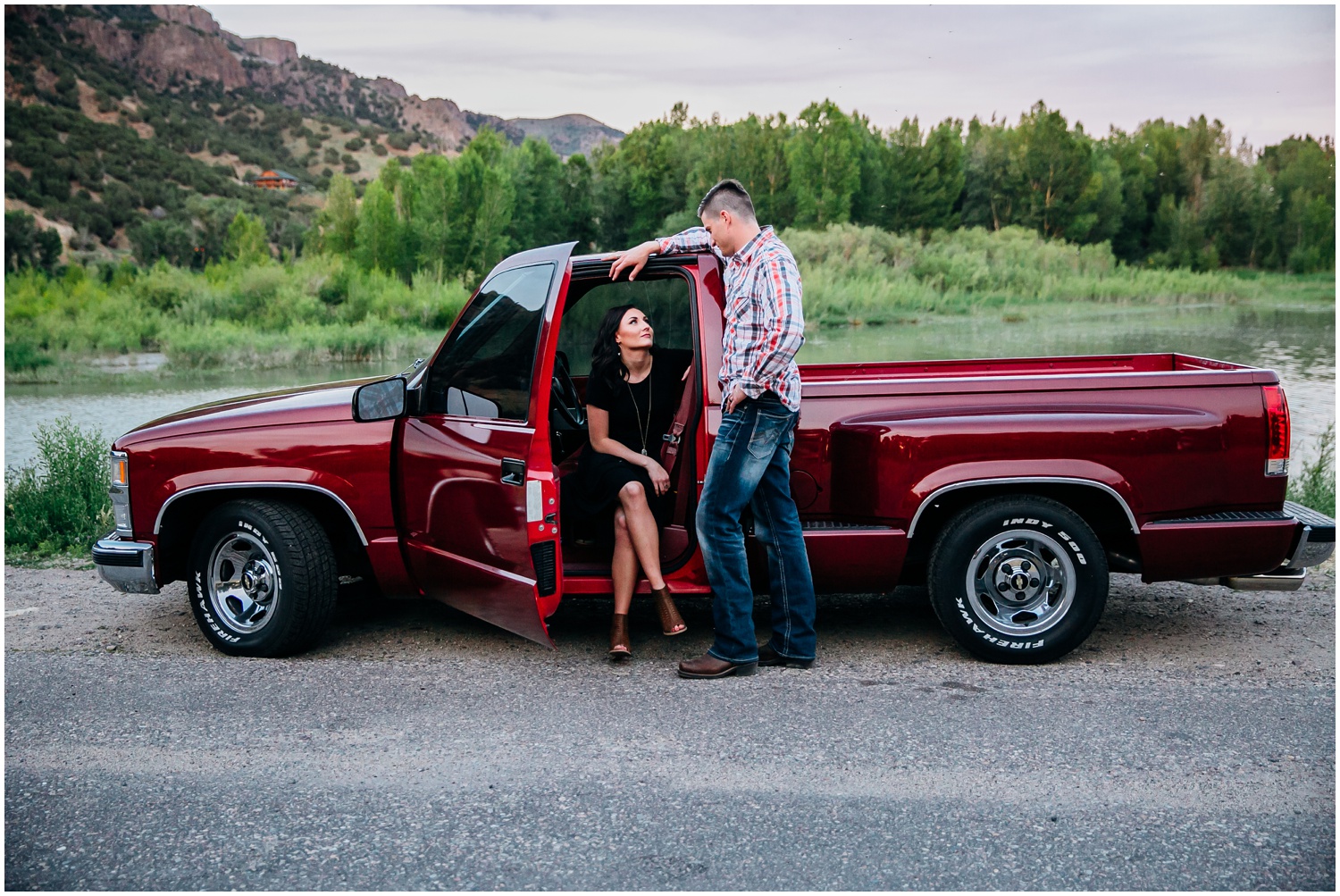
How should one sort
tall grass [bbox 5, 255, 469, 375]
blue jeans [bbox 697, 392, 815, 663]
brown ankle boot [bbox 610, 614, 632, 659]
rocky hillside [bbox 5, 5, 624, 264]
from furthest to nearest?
1. rocky hillside [bbox 5, 5, 624, 264]
2. tall grass [bbox 5, 255, 469, 375]
3. brown ankle boot [bbox 610, 614, 632, 659]
4. blue jeans [bbox 697, 392, 815, 663]

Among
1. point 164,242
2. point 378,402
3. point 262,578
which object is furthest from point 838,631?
point 164,242

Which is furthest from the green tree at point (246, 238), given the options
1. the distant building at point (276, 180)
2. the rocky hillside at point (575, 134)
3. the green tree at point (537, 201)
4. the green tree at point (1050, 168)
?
the green tree at point (1050, 168)

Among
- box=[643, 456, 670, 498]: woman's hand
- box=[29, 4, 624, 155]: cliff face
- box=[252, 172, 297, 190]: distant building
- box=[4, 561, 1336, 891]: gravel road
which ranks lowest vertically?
box=[4, 561, 1336, 891]: gravel road

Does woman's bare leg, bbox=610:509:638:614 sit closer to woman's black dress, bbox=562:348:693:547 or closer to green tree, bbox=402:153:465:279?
woman's black dress, bbox=562:348:693:547

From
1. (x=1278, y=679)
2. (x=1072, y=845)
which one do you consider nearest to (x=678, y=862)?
(x=1072, y=845)

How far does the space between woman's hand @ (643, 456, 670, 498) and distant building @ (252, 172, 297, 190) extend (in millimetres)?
49327

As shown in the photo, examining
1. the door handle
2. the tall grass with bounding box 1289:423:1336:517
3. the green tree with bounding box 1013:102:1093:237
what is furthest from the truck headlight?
the green tree with bounding box 1013:102:1093:237

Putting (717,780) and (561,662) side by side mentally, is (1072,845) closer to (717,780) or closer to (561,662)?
(717,780)

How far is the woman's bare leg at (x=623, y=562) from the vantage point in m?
5.22

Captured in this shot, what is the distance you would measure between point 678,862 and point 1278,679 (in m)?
3.11

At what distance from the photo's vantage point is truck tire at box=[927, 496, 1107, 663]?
5.01 m

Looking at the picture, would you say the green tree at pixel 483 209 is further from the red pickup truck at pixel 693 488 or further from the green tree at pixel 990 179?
the red pickup truck at pixel 693 488

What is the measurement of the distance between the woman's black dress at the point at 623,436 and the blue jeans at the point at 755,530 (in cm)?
44

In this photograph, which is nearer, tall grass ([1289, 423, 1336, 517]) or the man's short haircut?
the man's short haircut
